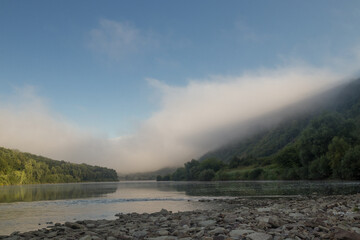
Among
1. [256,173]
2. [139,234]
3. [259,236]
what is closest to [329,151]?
[256,173]

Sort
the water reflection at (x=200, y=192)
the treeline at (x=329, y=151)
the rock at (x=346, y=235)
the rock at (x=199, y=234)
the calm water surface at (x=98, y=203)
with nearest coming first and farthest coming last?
the rock at (x=346, y=235) → the rock at (x=199, y=234) → the calm water surface at (x=98, y=203) → the water reflection at (x=200, y=192) → the treeline at (x=329, y=151)

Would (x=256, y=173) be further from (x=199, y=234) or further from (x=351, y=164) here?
(x=199, y=234)

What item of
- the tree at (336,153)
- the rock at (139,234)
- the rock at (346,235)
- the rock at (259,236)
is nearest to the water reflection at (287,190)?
the tree at (336,153)

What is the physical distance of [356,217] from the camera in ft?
57.4

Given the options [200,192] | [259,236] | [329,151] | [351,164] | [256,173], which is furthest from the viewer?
[256,173]

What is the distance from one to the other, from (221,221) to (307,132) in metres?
112

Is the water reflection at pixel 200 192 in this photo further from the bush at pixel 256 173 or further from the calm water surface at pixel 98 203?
the bush at pixel 256 173

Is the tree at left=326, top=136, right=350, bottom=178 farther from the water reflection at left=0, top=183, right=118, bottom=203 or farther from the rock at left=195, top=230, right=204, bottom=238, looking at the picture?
the rock at left=195, top=230, right=204, bottom=238

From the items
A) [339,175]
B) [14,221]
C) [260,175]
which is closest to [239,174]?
[260,175]

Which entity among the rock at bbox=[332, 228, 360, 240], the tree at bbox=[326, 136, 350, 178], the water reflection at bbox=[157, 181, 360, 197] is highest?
the tree at bbox=[326, 136, 350, 178]

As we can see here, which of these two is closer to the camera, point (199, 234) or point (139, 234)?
point (199, 234)

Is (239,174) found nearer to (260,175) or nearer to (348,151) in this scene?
(260,175)

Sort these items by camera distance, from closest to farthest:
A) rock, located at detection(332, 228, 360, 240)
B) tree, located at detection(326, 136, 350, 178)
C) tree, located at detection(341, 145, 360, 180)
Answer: rock, located at detection(332, 228, 360, 240) → tree, located at detection(341, 145, 360, 180) → tree, located at detection(326, 136, 350, 178)

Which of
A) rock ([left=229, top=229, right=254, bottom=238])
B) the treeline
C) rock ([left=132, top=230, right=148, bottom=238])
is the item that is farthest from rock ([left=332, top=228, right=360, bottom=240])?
the treeline
